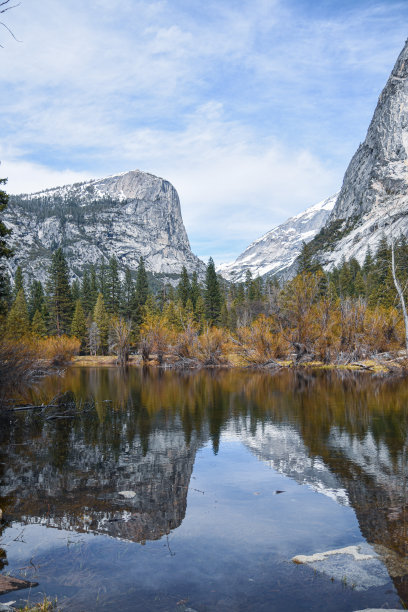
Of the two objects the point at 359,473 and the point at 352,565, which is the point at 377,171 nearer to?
the point at 359,473

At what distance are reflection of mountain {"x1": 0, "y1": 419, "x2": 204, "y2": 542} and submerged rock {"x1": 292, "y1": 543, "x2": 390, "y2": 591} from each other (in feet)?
9.95

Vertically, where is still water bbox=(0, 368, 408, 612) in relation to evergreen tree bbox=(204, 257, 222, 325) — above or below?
below

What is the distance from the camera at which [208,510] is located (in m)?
9.83

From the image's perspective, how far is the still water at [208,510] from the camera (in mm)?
6496

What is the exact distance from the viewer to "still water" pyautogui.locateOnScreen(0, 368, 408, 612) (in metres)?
6.50

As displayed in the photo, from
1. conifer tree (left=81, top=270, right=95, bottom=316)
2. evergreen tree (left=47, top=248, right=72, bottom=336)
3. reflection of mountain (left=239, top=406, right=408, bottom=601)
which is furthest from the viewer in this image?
conifer tree (left=81, top=270, right=95, bottom=316)

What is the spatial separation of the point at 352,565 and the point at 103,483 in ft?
21.6

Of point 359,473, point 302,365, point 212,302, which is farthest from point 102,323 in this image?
point 359,473

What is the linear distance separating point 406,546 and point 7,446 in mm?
13235

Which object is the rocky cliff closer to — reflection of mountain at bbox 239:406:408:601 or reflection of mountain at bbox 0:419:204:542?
reflection of mountain at bbox 239:406:408:601

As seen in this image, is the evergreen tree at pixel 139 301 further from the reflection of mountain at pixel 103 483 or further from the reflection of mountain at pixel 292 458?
the reflection of mountain at pixel 103 483

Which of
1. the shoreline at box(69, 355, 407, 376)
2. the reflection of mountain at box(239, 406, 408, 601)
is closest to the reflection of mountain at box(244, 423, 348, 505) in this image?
the reflection of mountain at box(239, 406, 408, 601)

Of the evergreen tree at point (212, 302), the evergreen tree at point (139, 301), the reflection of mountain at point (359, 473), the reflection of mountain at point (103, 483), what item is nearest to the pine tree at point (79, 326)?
the evergreen tree at point (139, 301)

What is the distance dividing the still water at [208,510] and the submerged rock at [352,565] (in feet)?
0.09
